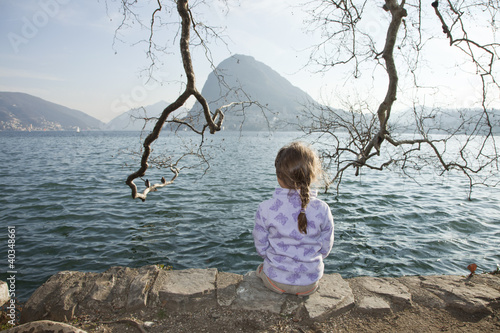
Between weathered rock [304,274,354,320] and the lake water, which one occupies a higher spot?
weathered rock [304,274,354,320]

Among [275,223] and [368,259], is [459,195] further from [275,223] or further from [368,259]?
[275,223]

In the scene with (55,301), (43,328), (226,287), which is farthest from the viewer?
(226,287)

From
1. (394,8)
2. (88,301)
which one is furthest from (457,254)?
(88,301)

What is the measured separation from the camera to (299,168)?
247 cm

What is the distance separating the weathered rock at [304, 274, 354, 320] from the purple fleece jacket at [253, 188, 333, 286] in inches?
9.5

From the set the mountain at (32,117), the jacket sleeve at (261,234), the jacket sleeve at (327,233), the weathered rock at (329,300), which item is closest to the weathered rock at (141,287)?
the jacket sleeve at (261,234)

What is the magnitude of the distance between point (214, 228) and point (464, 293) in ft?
18.2

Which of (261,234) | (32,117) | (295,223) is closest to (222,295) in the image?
(261,234)

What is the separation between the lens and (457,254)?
20.7 ft

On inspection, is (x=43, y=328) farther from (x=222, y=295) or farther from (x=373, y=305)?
(x=373, y=305)

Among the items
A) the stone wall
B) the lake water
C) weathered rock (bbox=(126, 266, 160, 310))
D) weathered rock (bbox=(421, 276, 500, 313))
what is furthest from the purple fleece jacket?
the lake water

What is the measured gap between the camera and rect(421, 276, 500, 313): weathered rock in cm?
295

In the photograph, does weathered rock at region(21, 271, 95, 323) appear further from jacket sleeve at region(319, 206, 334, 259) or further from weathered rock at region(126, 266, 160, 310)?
jacket sleeve at region(319, 206, 334, 259)

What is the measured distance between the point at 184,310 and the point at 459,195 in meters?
13.1
